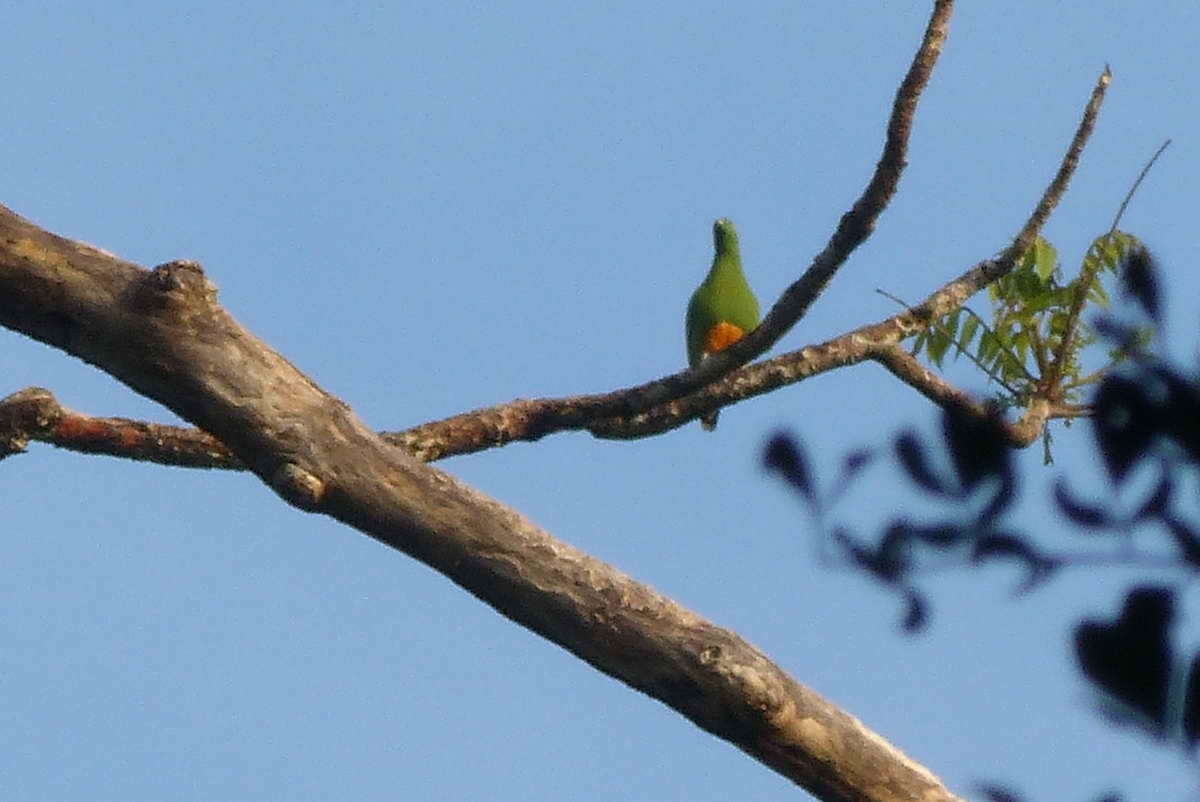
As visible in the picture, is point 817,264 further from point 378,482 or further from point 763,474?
point 378,482

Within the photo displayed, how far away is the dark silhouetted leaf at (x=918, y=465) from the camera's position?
3846mm

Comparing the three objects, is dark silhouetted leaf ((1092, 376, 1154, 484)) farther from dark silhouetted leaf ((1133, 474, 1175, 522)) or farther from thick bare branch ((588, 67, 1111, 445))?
thick bare branch ((588, 67, 1111, 445))

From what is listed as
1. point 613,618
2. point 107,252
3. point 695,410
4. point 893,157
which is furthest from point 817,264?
point 107,252

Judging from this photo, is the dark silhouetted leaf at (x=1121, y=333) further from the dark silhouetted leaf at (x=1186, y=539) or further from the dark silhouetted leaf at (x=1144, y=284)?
the dark silhouetted leaf at (x=1186, y=539)

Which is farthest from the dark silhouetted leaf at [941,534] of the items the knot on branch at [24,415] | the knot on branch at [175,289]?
the knot on branch at [24,415]

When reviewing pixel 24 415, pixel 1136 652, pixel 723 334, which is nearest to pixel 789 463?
pixel 1136 652

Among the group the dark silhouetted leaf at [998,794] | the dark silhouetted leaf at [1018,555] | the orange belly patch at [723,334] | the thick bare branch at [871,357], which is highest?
the orange belly patch at [723,334]

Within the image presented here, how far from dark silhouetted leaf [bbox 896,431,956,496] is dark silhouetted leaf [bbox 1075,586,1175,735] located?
0.74 m

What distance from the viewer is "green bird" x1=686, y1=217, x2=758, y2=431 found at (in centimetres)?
755

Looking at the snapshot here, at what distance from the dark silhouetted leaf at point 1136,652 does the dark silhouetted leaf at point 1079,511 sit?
1.42 feet

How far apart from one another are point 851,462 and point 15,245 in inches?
Result: 74.1

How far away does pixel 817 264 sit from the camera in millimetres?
4559

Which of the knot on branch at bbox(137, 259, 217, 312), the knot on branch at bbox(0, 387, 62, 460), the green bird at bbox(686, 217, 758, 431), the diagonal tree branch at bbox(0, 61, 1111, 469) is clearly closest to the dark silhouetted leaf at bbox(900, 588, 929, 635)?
the diagonal tree branch at bbox(0, 61, 1111, 469)

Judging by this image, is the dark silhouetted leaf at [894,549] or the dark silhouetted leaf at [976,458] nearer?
the dark silhouetted leaf at [976,458]
